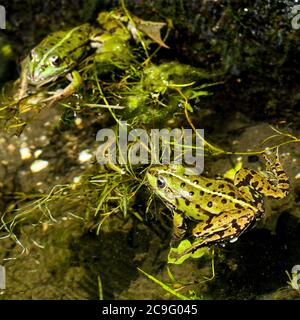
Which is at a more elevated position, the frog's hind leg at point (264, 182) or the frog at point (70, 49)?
the frog at point (70, 49)

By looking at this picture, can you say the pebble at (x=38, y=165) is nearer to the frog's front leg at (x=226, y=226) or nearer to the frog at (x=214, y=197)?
the frog at (x=214, y=197)

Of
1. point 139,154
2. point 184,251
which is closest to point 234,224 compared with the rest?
point 184,251

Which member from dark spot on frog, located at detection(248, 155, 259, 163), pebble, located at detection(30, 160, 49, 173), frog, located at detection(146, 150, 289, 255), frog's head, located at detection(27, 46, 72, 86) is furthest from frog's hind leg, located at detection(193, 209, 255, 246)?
frog's head, located at detection(27, 46, 72, 86)

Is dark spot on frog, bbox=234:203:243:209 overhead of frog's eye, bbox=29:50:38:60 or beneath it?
beneath

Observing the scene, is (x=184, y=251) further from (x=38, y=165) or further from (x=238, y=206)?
(x=38, y=165)

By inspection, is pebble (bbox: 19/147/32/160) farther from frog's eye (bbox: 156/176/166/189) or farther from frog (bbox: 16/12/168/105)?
frog's eye (bbox: 156/176/166/189)

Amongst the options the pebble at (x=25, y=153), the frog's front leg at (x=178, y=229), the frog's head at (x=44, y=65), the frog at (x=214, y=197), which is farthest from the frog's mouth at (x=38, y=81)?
the frog's front leg at (x=178, y=229)
